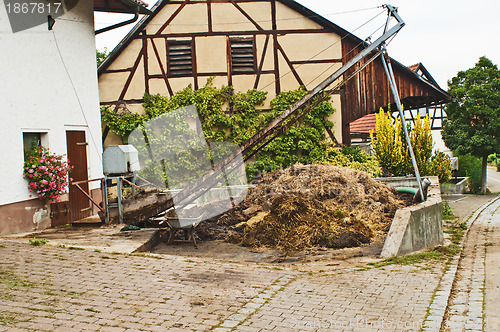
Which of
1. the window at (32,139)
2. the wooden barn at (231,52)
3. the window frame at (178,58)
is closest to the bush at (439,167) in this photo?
the wooden barn at (231,52)

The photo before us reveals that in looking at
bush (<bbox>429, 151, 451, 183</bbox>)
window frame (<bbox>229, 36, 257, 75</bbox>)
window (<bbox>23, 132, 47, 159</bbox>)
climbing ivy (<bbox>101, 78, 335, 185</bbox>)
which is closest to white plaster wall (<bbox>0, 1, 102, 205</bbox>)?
window (<bbox>23, 132, 47, 159</bbox>)

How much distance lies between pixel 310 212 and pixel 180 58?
10263 millimetres

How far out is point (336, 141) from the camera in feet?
62.3

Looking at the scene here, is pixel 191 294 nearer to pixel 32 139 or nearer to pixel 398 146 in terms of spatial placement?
pixel 32 139

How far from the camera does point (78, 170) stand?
12562mm

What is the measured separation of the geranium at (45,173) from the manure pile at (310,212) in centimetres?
327

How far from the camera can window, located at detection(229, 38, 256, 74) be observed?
18891 millimetres

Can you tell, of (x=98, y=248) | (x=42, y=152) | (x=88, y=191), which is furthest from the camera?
(x=88, y=191)

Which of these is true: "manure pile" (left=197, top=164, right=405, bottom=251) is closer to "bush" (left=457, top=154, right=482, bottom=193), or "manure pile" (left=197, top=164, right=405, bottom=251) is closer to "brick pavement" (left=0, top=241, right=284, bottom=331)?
"brick pavement" (left=0, top=241, right=284, bottom=331)

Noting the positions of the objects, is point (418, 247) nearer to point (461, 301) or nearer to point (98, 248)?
point (461, 301)

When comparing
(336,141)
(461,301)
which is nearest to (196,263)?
(461,301)

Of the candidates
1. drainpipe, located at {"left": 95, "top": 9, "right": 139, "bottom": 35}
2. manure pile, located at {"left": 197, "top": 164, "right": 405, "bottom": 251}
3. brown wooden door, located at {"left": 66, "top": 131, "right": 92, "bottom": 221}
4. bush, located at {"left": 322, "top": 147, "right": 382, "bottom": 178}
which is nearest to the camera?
manure pile, located at {"left": 197, "top": 164, "right": 405, "bottom": 251}

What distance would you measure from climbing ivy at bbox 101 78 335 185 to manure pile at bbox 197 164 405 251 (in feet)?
13.9

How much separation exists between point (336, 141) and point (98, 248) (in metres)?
12.3
